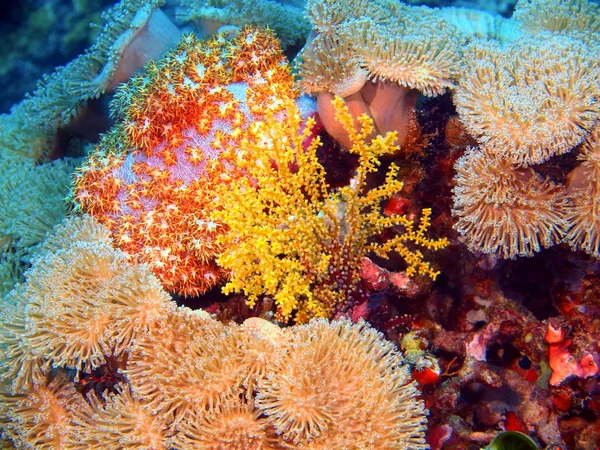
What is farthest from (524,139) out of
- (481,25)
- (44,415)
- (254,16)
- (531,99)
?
(44,415)

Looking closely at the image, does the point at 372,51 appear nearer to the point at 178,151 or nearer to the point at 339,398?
the point at 178,151

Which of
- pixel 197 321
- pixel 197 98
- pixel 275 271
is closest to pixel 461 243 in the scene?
pixel 275 271

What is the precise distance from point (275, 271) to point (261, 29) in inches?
81.9

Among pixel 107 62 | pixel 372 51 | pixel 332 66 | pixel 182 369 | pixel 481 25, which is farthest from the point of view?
pixel 481 25

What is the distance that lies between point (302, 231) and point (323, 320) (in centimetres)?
59

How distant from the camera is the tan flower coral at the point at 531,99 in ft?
8.00

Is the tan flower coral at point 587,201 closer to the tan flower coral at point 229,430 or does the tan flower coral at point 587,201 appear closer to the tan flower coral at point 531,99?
the tan flower coral at point 531,99

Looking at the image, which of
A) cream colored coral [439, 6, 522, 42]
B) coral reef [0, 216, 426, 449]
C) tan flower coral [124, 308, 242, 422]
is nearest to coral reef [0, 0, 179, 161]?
coral reef [0, 216, 426, 449]

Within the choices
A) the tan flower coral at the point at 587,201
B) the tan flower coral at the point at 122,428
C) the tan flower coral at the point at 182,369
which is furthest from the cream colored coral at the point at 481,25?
the tan flower coral at the point at 122,428

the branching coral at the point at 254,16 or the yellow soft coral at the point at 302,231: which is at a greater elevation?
the branching coral at the point at 254,16

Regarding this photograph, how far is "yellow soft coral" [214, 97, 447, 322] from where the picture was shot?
2531 mm

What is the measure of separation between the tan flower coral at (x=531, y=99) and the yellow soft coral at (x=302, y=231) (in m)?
0.64

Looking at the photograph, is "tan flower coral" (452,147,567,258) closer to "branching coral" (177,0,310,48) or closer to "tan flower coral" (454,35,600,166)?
"tan flower coral" (454,35,600,166)

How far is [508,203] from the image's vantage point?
8.63 ft
